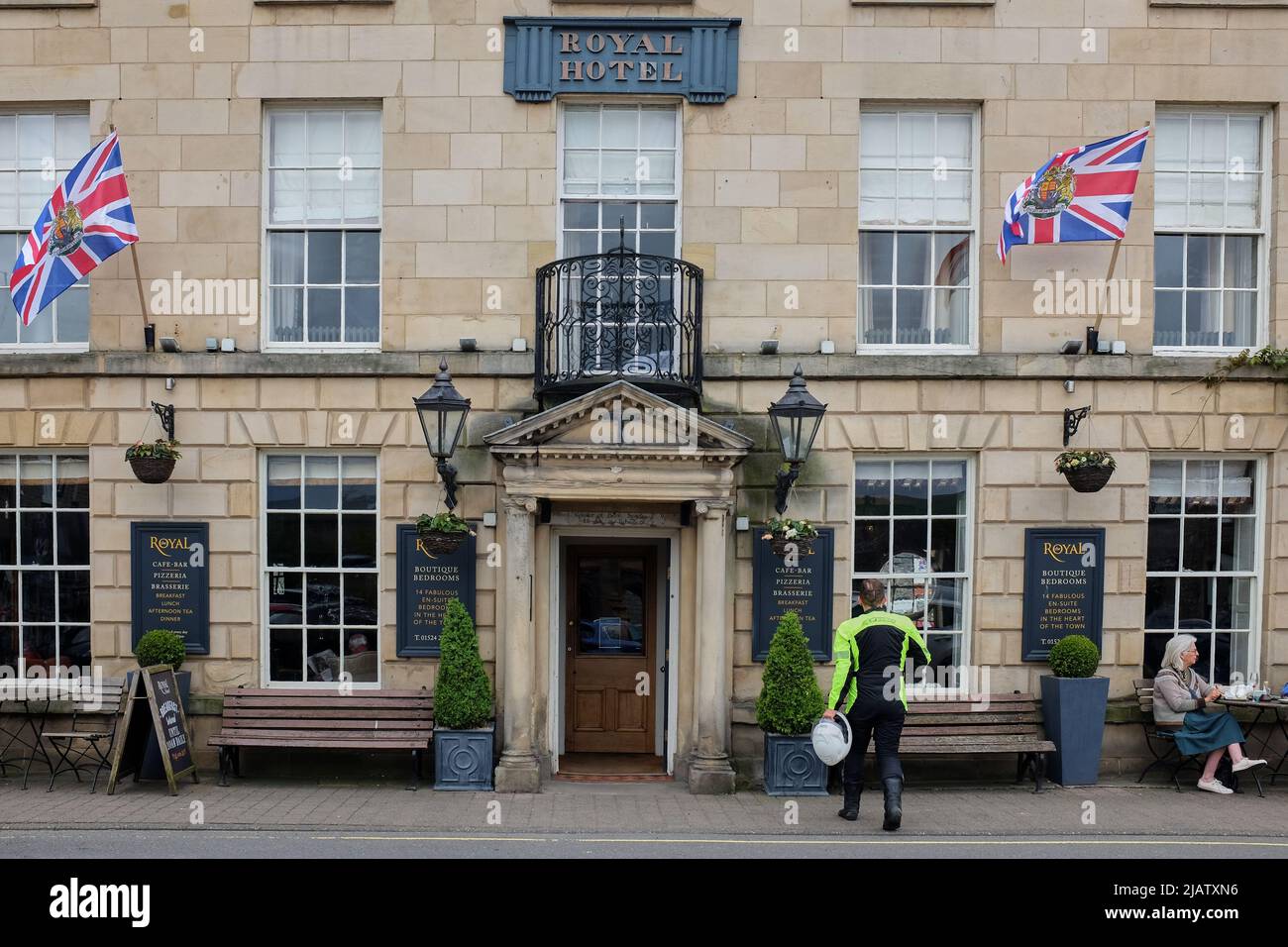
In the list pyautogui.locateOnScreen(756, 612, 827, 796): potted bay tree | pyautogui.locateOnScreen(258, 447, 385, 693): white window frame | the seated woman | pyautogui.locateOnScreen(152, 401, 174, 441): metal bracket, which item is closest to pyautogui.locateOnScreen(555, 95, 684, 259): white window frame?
pyautogui.locateOnScreen(258, 447, 385, 693): white window frame

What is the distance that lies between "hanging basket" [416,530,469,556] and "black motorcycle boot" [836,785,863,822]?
447 cm

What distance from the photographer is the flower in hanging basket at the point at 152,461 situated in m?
10.1

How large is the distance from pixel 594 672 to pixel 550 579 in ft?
4.24

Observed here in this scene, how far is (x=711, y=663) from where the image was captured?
994cm

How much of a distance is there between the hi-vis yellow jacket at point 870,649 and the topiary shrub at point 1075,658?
2.32 metres

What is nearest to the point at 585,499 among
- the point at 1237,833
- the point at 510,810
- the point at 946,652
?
the point at 510,810

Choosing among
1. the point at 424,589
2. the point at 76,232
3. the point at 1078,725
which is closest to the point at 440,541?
the point at 424,589

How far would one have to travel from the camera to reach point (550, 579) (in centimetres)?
1065

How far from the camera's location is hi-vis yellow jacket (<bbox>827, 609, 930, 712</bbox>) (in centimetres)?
880

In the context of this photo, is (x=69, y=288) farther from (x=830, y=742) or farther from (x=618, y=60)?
(x=830, y=742)

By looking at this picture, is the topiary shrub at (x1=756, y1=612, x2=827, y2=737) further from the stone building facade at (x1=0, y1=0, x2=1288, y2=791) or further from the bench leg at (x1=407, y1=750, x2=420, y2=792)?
the bench leg at (x1=407, y1=750, x2=420, y2=792)

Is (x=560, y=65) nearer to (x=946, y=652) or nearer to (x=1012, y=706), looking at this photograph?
(x=946, y=652)

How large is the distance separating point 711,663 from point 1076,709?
3.86m

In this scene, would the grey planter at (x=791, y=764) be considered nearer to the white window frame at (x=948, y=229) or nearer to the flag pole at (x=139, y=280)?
the white window frame at (x=948, y=229)
